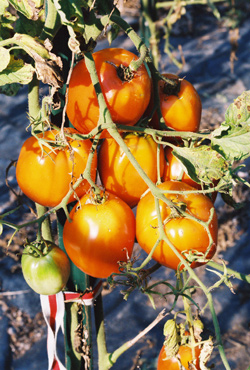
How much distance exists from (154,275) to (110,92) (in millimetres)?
1808

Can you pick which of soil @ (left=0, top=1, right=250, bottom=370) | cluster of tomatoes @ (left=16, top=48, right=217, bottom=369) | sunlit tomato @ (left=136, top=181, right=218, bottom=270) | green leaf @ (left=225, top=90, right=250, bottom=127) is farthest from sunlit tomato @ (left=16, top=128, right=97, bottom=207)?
soil @ (left=0, top=1, right=250, bottom=370)

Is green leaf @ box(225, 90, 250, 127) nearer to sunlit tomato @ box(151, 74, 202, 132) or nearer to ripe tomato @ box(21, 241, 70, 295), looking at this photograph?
sunlit tomato @ box(151, 74, 202, 132)

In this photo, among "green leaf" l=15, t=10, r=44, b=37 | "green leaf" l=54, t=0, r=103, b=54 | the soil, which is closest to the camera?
"green leaf" l=54, t=0, r=103, b=54

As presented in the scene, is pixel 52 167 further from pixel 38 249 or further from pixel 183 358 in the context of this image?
pixel 183 358

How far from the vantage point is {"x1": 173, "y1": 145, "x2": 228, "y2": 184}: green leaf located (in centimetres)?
70

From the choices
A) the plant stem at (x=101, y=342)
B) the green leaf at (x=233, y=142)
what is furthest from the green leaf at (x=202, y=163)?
the plant stem at (x=101, y=342)

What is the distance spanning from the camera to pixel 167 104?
0.78 meters

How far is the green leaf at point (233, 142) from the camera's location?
0.69 meters

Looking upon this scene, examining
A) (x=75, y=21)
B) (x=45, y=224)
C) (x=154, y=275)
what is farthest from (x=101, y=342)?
(x=154, y=275)

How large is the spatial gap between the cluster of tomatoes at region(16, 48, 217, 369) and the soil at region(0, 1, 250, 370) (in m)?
0.68

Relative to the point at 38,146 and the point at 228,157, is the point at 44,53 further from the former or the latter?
the point at 228,157

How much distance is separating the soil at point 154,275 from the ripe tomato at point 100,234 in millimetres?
682

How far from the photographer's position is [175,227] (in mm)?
689

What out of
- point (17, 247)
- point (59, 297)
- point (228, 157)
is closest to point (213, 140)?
point (228, 157)
